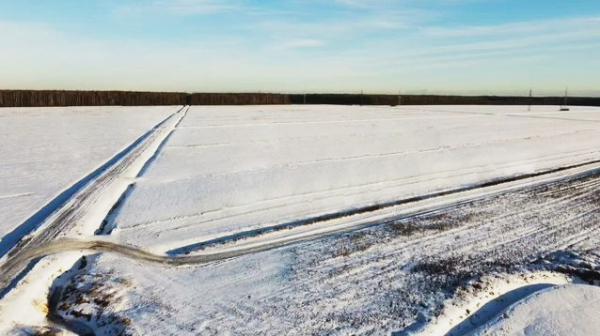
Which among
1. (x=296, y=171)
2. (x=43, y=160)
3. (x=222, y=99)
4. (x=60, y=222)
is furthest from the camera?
(x=222, y=99)

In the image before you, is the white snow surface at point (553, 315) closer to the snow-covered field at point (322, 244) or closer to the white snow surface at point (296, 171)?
the snow-covered field at point (322, 244)

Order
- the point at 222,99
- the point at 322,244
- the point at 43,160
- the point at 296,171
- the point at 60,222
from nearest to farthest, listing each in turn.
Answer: the point at 322,244, the point at 60,222, the point at 296,171, the point at 43,160, the point at 222,99

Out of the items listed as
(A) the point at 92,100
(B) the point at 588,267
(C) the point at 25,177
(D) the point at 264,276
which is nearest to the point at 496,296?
(B) the point at 588,267

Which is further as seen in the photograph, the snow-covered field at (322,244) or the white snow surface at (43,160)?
the white snow surface at (43,160)

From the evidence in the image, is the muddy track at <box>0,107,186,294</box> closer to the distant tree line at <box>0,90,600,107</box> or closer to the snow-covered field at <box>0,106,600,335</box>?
the snow-covered field at <box>0,106,600,335</box>

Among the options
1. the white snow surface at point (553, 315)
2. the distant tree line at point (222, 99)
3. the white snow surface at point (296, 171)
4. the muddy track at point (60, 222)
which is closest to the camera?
the white snow surface at point (553, 315)

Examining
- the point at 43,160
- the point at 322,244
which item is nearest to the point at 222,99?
the point at 43,160

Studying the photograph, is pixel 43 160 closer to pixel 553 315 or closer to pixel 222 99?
pixel 553 315

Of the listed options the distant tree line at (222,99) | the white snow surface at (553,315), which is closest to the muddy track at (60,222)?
the white snow surface at (553,315)
